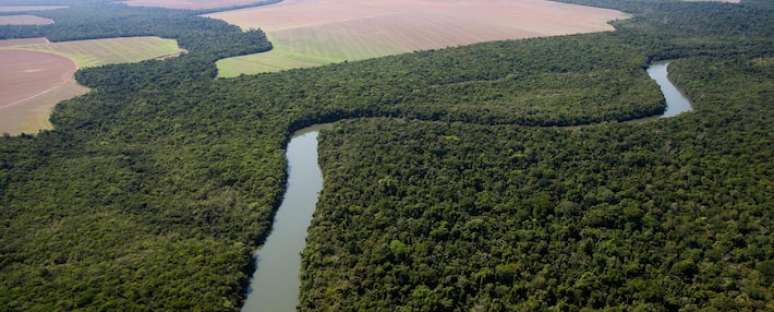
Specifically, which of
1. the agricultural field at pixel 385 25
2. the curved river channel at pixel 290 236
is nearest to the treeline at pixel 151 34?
the agricultural field at pixel 385 25

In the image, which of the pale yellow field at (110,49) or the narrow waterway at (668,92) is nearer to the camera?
the narrow waterway at (668,92)

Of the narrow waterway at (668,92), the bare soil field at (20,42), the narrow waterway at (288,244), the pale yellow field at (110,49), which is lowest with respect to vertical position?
the narrow waterway at (288,244)

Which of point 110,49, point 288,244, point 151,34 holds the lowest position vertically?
point 288,244

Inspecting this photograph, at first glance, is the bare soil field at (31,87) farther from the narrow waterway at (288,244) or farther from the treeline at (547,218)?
the treeline at (547,218)

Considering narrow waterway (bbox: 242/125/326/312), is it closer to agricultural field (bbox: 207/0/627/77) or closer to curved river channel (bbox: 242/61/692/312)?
curved river channel (bbox: 242/61/692/312)

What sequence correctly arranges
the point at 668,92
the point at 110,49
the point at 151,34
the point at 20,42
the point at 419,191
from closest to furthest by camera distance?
the point at 419,191 → the point at 668,92 → the point at 110,49 → the point at 20,42 → the point at 151,34

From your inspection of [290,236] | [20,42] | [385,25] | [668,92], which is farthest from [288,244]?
[20,42]

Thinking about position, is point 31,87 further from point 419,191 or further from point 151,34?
point 419,191
